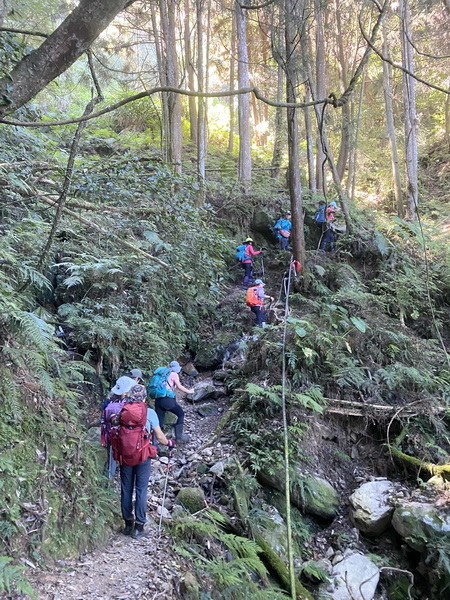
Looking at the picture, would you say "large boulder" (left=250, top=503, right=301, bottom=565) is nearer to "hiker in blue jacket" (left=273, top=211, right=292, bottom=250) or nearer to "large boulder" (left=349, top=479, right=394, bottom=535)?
"large boulder" (left=349, top=479, right=394, bottom=535)

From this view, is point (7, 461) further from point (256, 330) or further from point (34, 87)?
point (256, 330)

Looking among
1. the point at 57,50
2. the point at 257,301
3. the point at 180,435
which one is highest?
the point at 57,50

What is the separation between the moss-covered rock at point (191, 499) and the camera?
16.8 feet

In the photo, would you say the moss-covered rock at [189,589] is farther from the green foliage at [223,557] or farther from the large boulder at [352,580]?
the large boulder at [352,580]

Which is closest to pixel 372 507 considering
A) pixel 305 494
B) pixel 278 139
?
pixel 305 494

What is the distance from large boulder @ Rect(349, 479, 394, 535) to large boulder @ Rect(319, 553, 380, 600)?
1.53 ft

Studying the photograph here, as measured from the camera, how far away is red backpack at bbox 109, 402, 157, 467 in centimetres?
429

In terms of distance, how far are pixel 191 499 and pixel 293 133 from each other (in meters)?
8.06

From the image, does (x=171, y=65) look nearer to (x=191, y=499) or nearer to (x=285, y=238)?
(x=285, y=238)

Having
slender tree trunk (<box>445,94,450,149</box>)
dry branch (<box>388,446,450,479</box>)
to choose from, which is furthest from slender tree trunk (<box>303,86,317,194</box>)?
dry branch (<box>388,446,450,479</box>)

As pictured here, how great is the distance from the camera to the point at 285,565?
4.74 metres

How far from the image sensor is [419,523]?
530 cm

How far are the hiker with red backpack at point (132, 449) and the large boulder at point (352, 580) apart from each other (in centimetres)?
243

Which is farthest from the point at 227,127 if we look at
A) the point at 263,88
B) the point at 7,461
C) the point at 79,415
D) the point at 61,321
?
the point at 7,461
